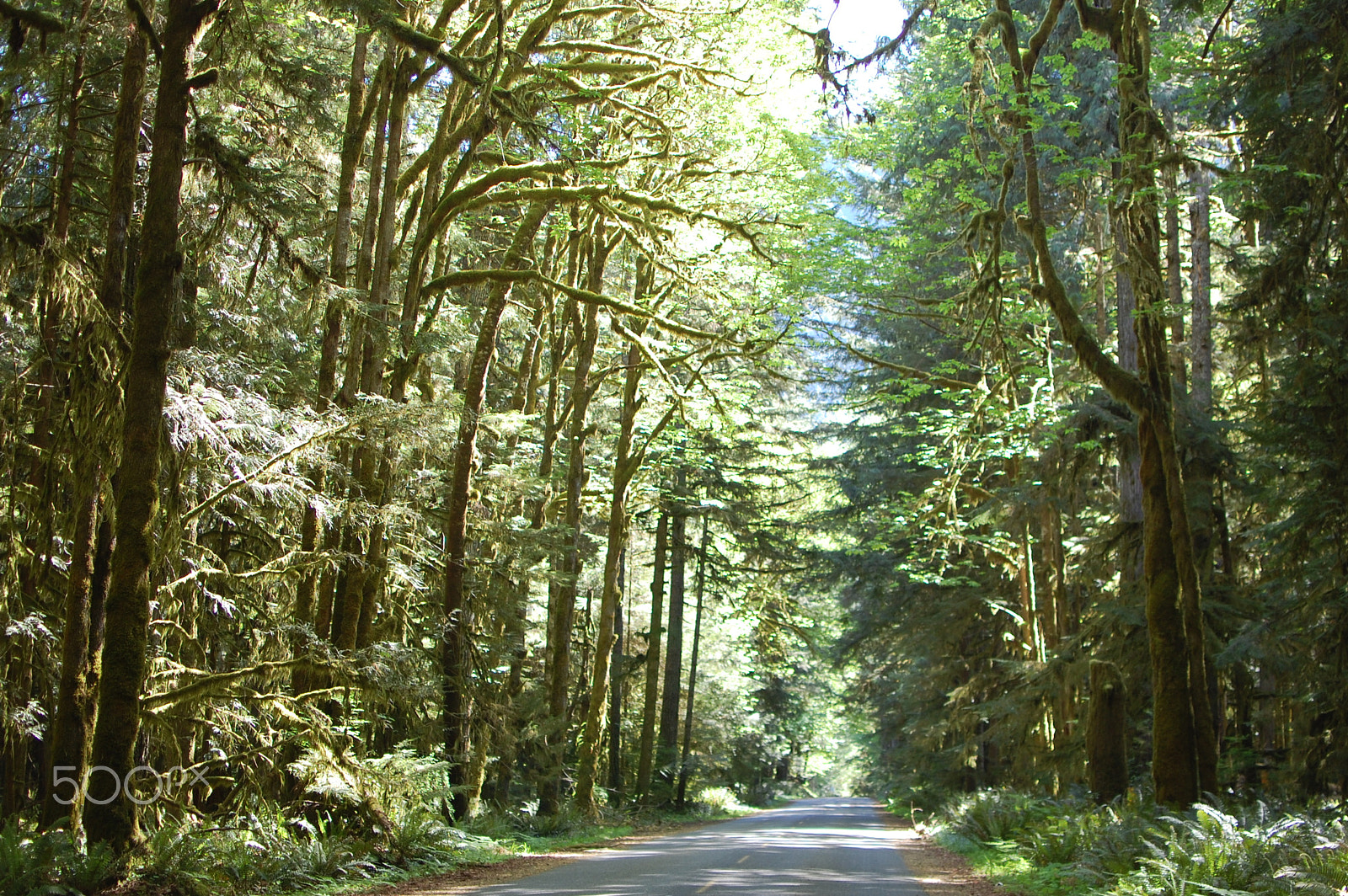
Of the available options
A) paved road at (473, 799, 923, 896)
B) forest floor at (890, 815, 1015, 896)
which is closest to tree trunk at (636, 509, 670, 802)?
paved road at (473, 799, 923, 896)

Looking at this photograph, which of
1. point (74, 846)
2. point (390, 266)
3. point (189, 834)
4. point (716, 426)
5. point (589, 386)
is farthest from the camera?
point (716, 426)

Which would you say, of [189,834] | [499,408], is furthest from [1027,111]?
[499,408]

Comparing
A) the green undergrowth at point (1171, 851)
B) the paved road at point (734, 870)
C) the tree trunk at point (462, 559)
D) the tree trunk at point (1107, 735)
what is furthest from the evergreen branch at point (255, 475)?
the tree trunk at point (1107, 735)

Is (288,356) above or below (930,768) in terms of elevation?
above

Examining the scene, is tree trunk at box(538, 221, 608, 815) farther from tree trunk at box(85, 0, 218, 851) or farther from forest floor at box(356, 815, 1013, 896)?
tree trunk at box(85, 0, 218, 851)

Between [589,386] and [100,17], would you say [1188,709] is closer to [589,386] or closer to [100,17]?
[589,386]

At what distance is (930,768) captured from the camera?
88.9 ft

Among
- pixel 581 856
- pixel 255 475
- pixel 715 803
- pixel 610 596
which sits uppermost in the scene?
pixel 255 475

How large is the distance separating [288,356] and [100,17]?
5.76 meters
